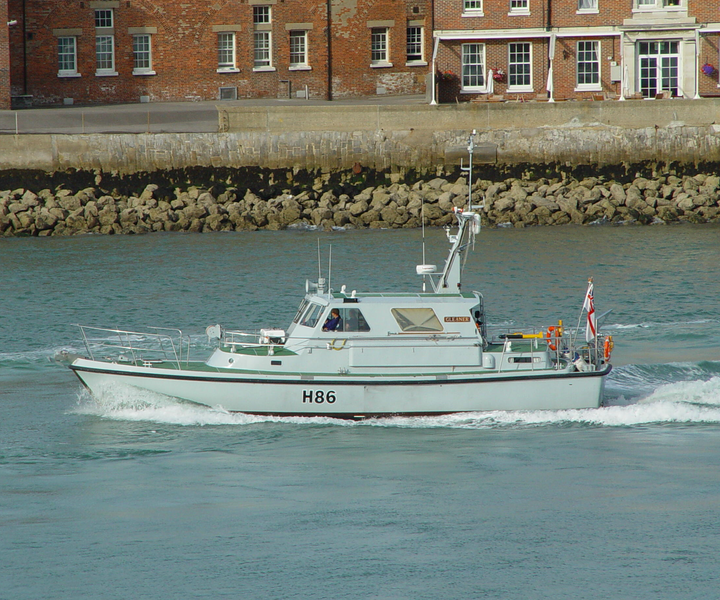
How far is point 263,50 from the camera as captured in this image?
43969 millimetres

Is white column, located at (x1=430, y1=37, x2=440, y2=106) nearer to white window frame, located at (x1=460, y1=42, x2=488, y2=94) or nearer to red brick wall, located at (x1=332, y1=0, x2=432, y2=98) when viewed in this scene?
white window frame, located at (x1=460, y1=42, x2=488, y2=94)

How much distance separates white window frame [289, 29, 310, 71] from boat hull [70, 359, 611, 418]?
1216 inches

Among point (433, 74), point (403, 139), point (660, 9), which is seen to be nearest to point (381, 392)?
point (403, 139)

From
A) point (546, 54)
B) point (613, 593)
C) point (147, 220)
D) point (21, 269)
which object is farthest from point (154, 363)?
point (546, 54)

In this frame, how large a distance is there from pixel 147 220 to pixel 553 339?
68.1ft

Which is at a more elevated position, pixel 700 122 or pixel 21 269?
pixel 700 122

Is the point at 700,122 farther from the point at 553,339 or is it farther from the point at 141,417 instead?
the point at 141,417

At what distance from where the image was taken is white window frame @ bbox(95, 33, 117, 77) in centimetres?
4325

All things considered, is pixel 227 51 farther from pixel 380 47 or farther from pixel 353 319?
pixel 353 319

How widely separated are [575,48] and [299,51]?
11.6 metres

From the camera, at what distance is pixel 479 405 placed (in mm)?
14680

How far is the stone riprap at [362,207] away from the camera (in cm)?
3322

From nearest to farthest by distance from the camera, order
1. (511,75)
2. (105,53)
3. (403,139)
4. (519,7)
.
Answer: (403,139) → (519,7) → (511,75) → (105,53)

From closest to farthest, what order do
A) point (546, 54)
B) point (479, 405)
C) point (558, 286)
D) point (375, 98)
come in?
point (479, 405), point (558, 286), point (546, 54), point (375, 98)
